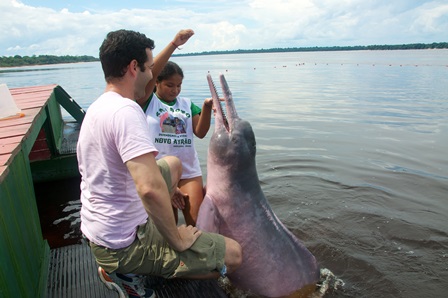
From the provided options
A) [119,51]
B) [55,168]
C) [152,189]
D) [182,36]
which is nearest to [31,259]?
[152,189]

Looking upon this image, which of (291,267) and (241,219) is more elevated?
(241,219)

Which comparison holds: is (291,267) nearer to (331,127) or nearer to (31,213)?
(31,213)

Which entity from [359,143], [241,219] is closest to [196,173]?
[241,219]

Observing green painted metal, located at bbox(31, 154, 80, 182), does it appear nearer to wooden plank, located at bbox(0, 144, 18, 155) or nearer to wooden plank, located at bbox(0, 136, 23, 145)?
wooden plank, located at bbox(0, 136, 23, 145)

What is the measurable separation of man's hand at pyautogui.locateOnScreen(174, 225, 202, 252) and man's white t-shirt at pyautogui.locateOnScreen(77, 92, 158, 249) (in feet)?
1.06

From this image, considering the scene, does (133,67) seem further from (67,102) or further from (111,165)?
(67,102)

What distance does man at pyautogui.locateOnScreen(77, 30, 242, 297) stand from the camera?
2.34 m

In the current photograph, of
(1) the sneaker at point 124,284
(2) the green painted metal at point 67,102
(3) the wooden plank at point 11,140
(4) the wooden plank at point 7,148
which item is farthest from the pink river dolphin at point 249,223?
(2) the green painted metal at point 67,102

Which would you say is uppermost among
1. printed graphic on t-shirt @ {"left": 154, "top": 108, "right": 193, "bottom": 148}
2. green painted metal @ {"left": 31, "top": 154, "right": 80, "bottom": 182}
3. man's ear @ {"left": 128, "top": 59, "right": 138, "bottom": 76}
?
man's ear @ {"left": 128, "top": 59, "right": 138, "bottom": 76}

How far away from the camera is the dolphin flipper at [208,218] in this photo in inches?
142

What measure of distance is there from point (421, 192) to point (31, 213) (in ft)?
22.4

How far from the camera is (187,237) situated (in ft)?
9.35

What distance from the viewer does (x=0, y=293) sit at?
2.19 meters

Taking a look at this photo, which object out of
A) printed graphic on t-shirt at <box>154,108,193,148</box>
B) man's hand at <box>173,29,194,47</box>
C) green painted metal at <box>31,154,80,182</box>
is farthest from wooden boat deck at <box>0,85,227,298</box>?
green painted metal at <box>31,154,80,182</box>
